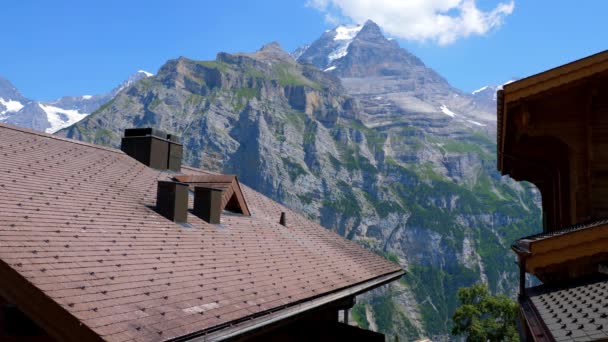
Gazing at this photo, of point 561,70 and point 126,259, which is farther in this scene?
point 561,70

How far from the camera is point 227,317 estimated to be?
8141 mm

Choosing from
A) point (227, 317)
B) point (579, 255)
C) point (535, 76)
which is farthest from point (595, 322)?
point (535, 76)

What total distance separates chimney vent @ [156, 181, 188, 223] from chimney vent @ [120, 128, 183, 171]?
3960 mm

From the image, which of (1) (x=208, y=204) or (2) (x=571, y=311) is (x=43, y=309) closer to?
(2) (x=571, y=311)

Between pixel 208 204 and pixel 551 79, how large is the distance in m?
7.20

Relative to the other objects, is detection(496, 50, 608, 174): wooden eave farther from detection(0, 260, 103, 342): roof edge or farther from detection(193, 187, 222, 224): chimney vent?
detection(0, 260, 103, 342): roof edge

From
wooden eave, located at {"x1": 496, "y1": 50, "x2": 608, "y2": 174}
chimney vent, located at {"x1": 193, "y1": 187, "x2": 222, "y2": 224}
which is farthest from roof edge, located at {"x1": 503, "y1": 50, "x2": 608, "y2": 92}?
chimney vent, located at {"x1": 193, "y1": 187, "x2": 222, "y2": 224}

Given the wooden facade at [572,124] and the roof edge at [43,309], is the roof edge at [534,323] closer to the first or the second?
the wooden facade at [572,124]

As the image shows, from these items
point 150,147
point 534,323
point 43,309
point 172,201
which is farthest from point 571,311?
point 150,147

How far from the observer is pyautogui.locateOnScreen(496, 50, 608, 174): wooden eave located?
10.2 metres

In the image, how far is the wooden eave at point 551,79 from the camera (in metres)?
A: 10.2

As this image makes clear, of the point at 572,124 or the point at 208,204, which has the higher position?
the point at 572,124

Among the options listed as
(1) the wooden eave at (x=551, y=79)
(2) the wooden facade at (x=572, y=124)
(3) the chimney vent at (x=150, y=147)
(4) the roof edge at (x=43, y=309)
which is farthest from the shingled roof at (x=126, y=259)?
Answer: (1) the wooden eave at (x=551, y=79)

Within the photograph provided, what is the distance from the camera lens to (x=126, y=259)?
8617mm
